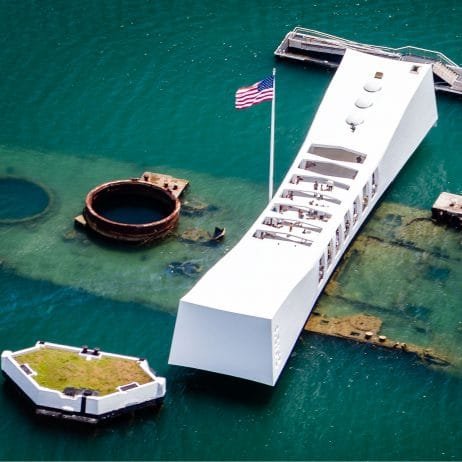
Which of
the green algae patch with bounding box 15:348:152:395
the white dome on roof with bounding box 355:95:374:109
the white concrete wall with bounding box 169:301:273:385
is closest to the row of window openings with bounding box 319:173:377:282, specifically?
the white dome on roof with bounding box 355:95:374:109

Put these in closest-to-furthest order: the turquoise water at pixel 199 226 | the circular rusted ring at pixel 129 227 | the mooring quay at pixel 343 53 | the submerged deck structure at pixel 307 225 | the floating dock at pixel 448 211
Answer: the turquoise water at pixel 199 226 → the submerged deck structure at pixel 307 225 → the circular rusted ring at pixel 129 227 → the floating dock at pixel 448 211 → the mooring quay at pixel 343 53

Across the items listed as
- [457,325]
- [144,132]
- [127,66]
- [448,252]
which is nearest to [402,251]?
[448,252]

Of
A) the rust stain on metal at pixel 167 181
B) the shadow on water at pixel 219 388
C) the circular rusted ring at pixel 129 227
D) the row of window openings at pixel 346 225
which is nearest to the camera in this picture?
the shadow on water at pixel 219 388

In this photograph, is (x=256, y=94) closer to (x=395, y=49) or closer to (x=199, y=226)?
(x=199, y=226)

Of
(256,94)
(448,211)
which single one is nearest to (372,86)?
(448,211)

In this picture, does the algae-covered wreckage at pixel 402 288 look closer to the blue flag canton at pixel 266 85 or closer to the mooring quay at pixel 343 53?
the blue flag canton at pixel 266 85

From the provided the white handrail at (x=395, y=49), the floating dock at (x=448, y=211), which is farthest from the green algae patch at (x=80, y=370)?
the white handrail at (x=395, y=49)
